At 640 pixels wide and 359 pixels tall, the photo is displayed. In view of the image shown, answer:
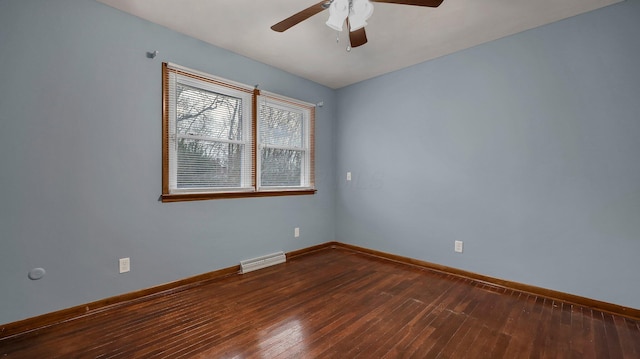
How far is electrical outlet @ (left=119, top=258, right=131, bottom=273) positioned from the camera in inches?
90.9

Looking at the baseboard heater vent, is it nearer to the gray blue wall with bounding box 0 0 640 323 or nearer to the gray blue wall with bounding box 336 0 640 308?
the gray blue wall with bounding box 0 0 640 323

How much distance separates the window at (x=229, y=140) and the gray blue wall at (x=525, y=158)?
45.6 inches

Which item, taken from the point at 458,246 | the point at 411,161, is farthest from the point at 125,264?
the point at 458,246

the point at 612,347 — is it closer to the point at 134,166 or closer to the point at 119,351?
the point at 119,351

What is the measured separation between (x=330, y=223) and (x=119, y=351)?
3.00 meters

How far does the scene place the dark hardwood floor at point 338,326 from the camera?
1689 mm

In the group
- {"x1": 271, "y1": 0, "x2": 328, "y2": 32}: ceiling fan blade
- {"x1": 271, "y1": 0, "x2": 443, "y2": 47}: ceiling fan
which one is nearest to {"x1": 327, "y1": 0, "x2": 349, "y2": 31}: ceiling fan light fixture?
{"x1": 271, "y1": 0, "x2": 443, "y2": 47}: ceiling fan

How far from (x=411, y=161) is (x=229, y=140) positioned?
2277mm

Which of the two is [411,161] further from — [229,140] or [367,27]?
[229,140]

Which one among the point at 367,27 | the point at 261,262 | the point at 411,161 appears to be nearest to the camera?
the point at 367,27

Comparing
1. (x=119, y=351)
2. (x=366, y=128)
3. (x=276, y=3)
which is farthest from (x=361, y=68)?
(x=119, y=351)

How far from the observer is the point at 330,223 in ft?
14.0

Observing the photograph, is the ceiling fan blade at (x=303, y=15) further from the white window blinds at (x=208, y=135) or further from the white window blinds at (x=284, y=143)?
the white window blinds at (x=284, y=143)

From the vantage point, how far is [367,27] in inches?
99.5
